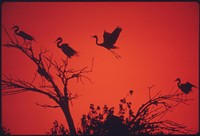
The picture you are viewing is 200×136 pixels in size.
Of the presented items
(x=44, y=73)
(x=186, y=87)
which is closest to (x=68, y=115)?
(x=44, y=73)

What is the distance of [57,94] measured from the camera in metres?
7.61

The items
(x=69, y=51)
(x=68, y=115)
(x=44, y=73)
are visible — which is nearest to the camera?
(x=68, y=115)

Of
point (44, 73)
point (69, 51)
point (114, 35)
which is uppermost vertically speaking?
point (69, 51)

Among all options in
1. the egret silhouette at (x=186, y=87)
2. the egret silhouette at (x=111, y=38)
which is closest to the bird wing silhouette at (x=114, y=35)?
the egret silhouette at (x=111, y=38)

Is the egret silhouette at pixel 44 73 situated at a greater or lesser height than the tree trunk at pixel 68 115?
greater

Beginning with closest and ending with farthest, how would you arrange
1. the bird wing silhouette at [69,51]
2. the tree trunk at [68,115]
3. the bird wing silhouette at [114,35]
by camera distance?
the tree trunk at [68,115] → the bird wing silhouette at [114,35] → the bird wing silhouette at [69,51]

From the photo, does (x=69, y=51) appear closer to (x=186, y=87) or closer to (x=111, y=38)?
(x=111, y=38)

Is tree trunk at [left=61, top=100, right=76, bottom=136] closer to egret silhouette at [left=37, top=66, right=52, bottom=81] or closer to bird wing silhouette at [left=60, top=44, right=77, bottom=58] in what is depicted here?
egret silhouette at [left=37, top=66, right=52, bottom=81]

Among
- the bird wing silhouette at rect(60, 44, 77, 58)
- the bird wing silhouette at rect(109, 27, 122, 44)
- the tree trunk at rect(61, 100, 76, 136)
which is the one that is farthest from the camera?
the bird wing silhouette at rect(60, 44, 77, 58)

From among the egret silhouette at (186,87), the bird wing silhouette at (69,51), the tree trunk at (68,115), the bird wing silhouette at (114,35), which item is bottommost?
the tree trunk at (68,115)

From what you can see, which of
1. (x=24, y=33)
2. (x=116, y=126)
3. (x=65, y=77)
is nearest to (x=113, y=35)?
(x=65, y=77)

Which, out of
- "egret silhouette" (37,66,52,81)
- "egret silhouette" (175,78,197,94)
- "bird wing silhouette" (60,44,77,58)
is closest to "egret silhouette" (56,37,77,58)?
"bird wing silhouette" (60,44,77,58)

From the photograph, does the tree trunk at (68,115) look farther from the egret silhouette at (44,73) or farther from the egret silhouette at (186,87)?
the egret silhouette at (186,87)

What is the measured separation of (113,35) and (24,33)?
2766 millimetres
